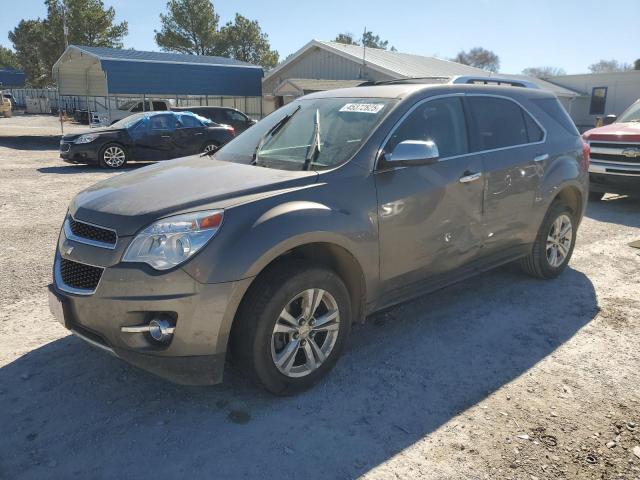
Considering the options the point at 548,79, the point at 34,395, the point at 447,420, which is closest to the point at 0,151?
the point at 34,395

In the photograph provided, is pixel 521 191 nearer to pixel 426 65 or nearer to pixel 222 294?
pixel 222 294

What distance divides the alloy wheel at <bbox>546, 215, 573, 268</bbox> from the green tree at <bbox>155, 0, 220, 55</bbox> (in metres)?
67.1

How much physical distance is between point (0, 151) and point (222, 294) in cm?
1924

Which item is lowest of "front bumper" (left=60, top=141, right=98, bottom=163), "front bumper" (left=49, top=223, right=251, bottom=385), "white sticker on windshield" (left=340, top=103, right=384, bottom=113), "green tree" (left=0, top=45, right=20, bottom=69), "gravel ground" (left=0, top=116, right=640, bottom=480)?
"gravel ground" (left=0, top=116, right=640, bottom=480)

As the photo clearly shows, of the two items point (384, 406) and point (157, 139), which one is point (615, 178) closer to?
point (384, 406)

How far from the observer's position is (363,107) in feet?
12.8

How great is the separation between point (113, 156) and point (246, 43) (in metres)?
60.5

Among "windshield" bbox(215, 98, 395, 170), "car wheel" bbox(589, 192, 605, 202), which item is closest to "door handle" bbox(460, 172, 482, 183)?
"windshield" bbox(215, 98, 395, 170)

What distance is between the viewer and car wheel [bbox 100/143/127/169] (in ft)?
45.4

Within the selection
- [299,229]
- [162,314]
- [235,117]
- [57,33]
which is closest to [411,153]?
[299,229]

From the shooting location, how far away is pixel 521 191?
4.61 meters

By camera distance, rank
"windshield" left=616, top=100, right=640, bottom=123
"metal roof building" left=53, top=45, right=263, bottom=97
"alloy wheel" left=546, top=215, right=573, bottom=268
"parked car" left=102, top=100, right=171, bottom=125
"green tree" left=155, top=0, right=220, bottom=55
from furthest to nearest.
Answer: "green tree" left=155, top=0, right=220, bottom=55 < "metal roof building" left=53, top=45, right=263, bottom=97 < "parked car" left=102, top=100, right=171, bottom=125 < "windshield" left=616, top=100, right=640, bottom=123 < "alloy wheel" left=546, top=215, right=573, bottom=268

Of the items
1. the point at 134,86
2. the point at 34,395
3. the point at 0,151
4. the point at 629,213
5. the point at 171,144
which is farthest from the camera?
the point at 134,86

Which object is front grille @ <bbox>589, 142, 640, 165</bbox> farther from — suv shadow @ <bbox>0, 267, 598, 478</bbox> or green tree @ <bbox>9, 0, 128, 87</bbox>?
green tree @ <bbox>9, 0, 128, 87</bbox>
